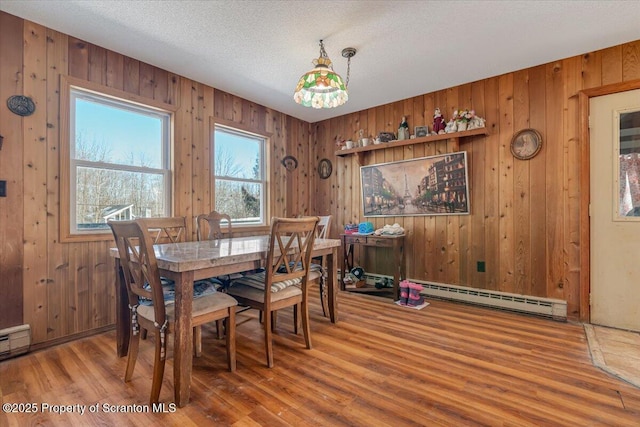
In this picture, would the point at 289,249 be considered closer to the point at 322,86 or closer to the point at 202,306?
the point at 202,306

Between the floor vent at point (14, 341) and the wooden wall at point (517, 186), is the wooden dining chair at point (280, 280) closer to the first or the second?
the floor vent at point (14, 341)

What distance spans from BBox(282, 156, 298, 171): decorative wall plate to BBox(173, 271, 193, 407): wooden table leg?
3104 millimetres

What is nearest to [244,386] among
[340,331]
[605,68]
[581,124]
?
[340,331]

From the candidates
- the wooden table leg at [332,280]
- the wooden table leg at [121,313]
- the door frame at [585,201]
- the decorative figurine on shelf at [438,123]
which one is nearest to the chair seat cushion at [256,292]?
the wooden table leg at [332,280]

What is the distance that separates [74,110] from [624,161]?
4.90m

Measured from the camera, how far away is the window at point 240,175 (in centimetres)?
376

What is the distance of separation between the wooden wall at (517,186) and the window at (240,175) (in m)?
1.94

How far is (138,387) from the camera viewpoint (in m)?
1.79

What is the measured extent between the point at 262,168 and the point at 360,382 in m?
3.20

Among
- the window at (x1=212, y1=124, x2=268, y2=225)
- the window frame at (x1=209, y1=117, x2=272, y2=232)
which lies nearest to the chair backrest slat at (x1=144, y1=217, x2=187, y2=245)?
the window frame at (x1=209, y1=117, x2=272, y2=232)

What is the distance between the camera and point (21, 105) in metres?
2.27

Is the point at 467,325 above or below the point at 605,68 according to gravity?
below

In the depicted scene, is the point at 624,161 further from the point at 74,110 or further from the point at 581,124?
the point at 74,110

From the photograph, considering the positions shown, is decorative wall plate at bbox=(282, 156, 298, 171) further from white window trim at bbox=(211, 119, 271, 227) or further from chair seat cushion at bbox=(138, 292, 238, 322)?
chair seat cushion at bbox=(138, 292, 238, 322)
